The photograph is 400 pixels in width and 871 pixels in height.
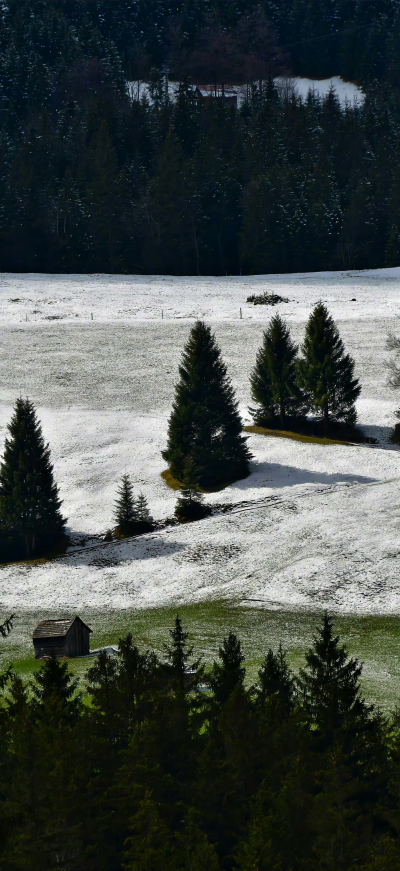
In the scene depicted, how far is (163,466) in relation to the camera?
2074 inches

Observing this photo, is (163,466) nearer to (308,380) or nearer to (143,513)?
(143,513)

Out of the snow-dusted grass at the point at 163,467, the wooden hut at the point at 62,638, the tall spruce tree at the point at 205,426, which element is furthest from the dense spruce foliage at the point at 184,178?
the wooden hut at the point at 62,638

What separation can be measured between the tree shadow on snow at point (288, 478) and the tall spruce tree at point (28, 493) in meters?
10.3

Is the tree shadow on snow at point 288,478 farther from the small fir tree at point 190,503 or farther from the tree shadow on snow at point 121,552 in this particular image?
the tree shadow on snow at point 121,552

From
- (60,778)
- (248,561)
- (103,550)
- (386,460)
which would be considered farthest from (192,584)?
(60,778)

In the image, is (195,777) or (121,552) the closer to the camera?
(195,777)

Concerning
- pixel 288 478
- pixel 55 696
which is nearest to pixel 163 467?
pixel 288 478

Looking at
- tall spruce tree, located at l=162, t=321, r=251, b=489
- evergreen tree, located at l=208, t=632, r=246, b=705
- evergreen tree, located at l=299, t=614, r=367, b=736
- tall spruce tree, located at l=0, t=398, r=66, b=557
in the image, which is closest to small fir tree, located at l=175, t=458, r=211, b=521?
tall spruce tree, located at l=162, t=321, r=251, b=489

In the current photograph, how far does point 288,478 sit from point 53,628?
64.4 ft

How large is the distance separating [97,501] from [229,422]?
8.62m

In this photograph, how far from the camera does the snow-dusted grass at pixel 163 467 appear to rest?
3847 cm

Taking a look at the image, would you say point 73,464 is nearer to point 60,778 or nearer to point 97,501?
point 97,501

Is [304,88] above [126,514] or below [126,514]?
above

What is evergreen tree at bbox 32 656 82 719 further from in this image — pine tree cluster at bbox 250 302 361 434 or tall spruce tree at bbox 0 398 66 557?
pine tree cluster at bbox 250 302 361 434
